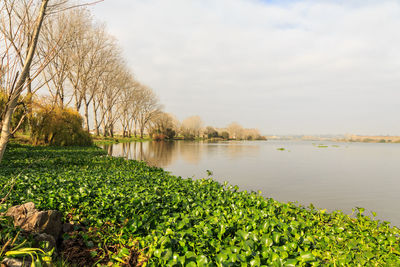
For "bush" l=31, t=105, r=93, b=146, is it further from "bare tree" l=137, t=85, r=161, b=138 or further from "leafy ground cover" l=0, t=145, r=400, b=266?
"bare tree" l=137, t=85, r=161, b=138

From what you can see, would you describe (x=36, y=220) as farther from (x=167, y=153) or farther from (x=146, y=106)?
(x=146, y=106)

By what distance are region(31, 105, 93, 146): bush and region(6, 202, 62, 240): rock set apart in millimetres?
17912

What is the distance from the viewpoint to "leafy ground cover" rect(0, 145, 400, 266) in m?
2.71

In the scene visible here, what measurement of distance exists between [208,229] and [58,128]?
23.5 metres

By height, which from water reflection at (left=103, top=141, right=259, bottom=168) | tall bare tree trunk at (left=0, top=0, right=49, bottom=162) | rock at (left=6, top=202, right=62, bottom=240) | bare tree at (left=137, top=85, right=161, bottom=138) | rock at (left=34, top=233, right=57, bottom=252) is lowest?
water reflection at (left=103, top=141, right=259, bottom=168)

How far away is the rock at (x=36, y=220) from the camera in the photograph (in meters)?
3.54

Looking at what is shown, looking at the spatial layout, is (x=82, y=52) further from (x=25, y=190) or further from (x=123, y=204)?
(x=123, y=204)

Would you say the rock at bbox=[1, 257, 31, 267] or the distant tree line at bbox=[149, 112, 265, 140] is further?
the distant tree line at bbox=[149, 112, 265, 140]

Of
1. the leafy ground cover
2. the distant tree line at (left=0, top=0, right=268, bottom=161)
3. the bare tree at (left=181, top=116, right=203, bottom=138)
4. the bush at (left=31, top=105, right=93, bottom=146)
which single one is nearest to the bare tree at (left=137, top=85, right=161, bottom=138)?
the distant tree line at (left=0, top=0, right=268, bottom=161)

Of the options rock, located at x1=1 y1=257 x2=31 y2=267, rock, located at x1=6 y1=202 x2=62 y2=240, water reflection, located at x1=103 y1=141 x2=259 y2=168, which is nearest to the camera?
rock, located at x1=1 y1=257 x2=31 y2=267

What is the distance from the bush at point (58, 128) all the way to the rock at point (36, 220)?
1791 cm

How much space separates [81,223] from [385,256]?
529 centimetres

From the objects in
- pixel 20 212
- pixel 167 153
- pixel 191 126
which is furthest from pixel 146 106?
pixel 20 212

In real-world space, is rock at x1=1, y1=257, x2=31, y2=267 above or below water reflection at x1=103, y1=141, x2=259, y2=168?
above
